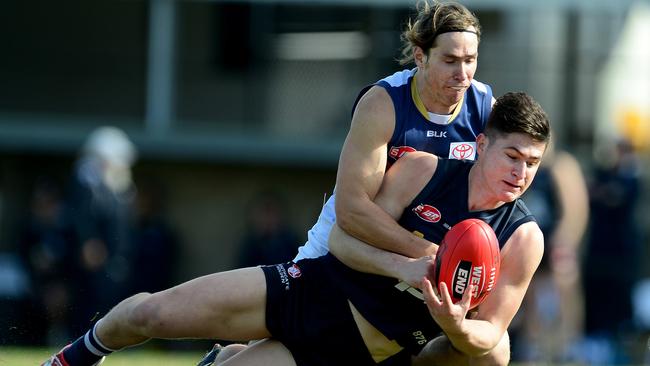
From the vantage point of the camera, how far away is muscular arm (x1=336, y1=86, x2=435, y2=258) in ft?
17.8

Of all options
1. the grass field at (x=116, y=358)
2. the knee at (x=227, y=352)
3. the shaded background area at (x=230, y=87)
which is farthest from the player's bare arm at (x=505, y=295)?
the shaded background area at (x=230, y=87)

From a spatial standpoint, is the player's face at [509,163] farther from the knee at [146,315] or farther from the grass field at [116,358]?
the grass field at [116,358]

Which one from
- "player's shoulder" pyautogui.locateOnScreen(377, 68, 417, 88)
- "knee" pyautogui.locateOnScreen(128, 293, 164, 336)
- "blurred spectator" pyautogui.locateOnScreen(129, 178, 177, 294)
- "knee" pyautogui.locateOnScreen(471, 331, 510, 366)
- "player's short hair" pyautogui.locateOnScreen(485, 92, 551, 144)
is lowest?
"blurred spectator" pyautogui.locateOnScreen(129, 178, 177, 294)

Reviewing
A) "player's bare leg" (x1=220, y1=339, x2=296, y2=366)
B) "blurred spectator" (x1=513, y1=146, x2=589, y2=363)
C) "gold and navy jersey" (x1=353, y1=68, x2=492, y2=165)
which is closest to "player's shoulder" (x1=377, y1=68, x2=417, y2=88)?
"gold and navy jersey" (x1=353, y1=68, x2=492, y2=165)

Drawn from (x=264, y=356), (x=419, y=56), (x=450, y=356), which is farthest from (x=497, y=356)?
(x=419, y=56)

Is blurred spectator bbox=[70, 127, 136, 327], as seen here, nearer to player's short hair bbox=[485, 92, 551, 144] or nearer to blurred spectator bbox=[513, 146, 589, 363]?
blurred spectator bbox=[513, 146, 589, 363]

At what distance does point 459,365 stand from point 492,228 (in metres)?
0.66

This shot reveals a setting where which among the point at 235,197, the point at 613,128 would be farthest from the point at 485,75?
the point at 235,197

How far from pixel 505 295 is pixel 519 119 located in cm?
76

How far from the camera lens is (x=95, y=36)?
670 inches

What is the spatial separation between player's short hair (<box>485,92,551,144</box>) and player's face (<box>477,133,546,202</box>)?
26 millimetres

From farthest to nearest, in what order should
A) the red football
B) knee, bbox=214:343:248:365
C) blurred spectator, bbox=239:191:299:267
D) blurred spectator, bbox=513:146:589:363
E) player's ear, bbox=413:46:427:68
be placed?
blurred spectator, bbox=239:191:299:267, blurred spectator, bbox=513:146:589:363, knee, bbox=214:343:248:365, player's ear, bbox=413:46:427:68, the red football

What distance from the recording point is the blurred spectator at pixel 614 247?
39.6 ft

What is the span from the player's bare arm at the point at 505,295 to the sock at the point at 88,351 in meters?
1.67
